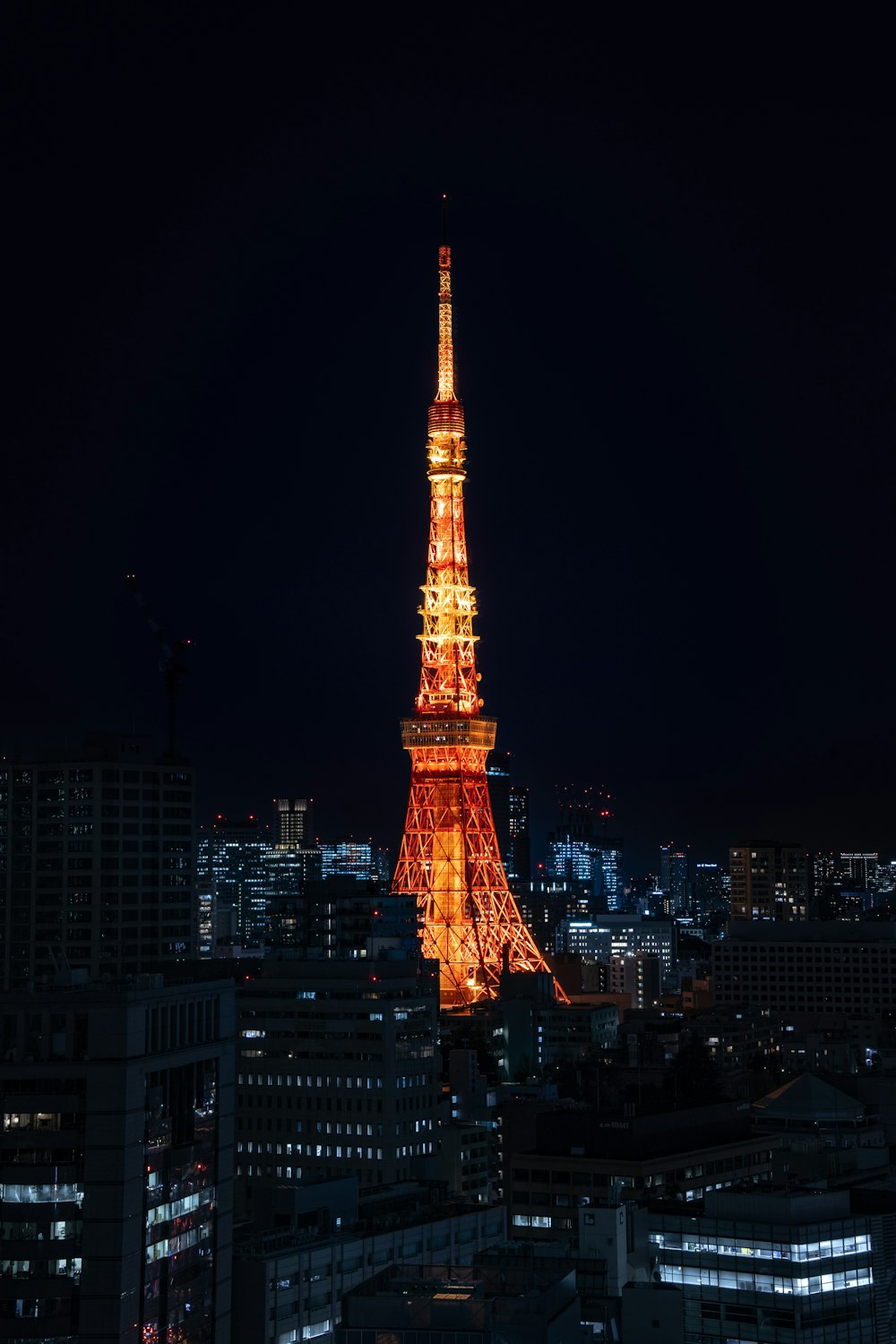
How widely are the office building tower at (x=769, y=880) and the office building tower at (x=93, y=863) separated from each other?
78.5 meters

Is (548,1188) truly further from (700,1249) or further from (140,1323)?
(140,1323)

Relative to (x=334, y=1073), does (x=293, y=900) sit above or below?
above

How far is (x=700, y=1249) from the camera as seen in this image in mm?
35250

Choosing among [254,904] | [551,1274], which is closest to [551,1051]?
[551,1274]

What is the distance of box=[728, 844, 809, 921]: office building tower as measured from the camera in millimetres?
150000

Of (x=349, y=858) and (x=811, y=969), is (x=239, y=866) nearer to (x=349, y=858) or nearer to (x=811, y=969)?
(x=349, y=858)

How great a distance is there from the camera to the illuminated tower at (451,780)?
277 feet

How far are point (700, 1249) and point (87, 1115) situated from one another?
40.2 ft

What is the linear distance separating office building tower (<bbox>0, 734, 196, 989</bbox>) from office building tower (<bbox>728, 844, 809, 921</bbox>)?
78495 millimetres

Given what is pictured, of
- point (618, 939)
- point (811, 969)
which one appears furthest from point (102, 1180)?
point (618, 939)

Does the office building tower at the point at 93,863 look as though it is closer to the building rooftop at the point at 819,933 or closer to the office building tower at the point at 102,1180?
the office building tower at the point at 102,1180

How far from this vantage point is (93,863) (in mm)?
77312

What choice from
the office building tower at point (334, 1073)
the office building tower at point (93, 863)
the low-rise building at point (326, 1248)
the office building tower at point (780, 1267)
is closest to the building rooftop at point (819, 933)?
the office building tower at point (93, 863)

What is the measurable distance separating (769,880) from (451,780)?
2774 inches
